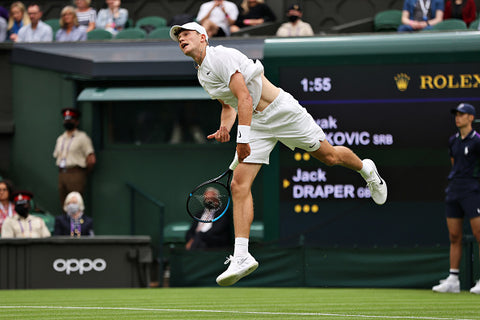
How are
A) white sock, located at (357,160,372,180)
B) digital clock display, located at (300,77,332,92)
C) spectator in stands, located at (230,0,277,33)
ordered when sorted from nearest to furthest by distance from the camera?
white sock, located at (357,160,372,180) < digital clock display, located at (300,77,332,92) < spectator in stands, located at (230,0,277,33)

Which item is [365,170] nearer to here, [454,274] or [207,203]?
[207,203]

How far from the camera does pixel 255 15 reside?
1441 cm

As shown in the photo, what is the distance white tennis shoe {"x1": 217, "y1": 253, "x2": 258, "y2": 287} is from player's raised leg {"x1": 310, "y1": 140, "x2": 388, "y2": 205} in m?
1.19

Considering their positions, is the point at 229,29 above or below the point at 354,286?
above

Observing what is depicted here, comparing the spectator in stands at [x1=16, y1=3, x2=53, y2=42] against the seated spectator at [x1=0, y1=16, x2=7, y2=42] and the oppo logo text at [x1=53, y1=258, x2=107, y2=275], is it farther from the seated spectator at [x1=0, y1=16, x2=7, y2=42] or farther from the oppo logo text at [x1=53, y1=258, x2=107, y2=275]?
the oppo logo text at [x1=53, y1=258, x2=107, y2=275]

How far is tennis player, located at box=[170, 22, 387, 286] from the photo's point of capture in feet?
21.2

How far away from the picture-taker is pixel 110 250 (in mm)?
11031

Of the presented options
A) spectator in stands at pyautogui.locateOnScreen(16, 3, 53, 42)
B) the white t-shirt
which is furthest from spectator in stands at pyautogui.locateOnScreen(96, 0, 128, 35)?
the white t-shirt

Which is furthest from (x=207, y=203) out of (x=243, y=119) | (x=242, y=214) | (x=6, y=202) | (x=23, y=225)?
(x=6, y=202)

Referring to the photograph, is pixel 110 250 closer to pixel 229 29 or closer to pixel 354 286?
pixel 354 286

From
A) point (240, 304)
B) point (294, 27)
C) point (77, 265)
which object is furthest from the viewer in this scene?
point (294, 27)

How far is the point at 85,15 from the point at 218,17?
2499mm

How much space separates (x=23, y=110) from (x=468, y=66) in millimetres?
7100

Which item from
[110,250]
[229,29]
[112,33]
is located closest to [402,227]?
[110,250]
